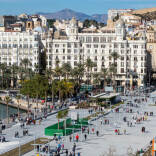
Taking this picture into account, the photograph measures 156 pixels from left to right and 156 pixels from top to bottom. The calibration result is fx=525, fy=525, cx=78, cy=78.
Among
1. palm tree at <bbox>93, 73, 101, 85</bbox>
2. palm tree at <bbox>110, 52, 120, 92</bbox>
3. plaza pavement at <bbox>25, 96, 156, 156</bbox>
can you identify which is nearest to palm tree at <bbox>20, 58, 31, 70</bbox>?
palm tree at <bbox>93, 73, 101, 85</bbox>

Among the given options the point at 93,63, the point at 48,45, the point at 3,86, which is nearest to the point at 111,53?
the point at 93,63

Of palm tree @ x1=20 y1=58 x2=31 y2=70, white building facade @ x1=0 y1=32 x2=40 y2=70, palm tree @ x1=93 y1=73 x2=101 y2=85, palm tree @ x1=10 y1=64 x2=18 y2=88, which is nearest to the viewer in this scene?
palm tree @ x1=93 y1=73 x2=101 y2=85

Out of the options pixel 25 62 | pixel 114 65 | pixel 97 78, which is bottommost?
pixel 97 78

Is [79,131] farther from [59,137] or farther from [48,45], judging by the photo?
[48,45]

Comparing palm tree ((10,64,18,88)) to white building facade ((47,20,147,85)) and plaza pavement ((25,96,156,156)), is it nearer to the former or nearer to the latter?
white building facade ((47,20,147,85))

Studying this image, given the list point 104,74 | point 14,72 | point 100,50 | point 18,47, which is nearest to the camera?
point 104,74

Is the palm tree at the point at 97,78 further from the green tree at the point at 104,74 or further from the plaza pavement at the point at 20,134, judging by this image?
the plaza pavement at the point at 20,134

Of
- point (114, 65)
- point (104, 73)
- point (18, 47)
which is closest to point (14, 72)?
point (18, 47)

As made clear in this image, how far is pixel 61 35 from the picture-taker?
610ft

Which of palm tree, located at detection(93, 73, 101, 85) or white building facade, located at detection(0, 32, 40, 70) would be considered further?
white building facade, located at detection(0, 32, 40, 70)

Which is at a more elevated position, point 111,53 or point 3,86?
point 111,53

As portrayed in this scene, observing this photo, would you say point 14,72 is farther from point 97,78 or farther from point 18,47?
point 97,78

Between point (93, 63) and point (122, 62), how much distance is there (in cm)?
1119

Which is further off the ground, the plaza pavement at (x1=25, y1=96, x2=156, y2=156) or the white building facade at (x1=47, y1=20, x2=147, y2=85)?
the white building facade at (x1=47, y1=20, x2=147, y2=85)
